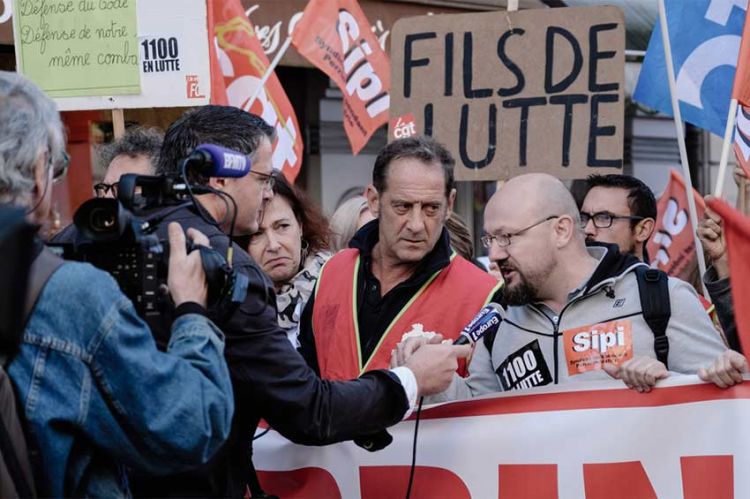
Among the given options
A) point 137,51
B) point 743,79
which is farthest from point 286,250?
point 743,79

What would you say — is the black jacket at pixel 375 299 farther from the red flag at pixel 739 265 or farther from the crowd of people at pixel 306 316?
the red flag at pixel 739 265

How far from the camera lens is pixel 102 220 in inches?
102

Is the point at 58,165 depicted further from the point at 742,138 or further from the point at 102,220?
the point at 742,138

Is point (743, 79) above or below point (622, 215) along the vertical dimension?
above

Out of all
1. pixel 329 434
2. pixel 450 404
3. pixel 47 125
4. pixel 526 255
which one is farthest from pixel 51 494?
pixel 526 255

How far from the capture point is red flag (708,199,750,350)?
3262 mm

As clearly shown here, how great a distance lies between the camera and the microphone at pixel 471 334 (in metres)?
3.48

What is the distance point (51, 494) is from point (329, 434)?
3.18 ft

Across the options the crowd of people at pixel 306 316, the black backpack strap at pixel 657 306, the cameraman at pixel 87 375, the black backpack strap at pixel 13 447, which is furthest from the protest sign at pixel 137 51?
the black backpack strap at pixel 13 447

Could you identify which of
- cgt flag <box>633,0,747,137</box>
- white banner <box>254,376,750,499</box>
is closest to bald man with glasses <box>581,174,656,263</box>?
cgt flag <box>633,0,747,137</box>

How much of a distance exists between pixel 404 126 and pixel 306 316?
154 centimetres

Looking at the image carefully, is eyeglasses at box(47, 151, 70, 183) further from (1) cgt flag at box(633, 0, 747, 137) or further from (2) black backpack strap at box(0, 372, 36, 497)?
(1) cgt flag at box(633, 0, 747, 137)

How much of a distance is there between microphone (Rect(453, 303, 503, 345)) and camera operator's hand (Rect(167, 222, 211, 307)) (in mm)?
1241

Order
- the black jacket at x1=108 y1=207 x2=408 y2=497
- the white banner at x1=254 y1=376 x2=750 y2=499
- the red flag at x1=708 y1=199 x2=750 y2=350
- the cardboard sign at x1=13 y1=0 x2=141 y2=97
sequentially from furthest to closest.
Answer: the cardboard sign at x1=13 y1=0 x2=141 y2=97 < the white banner at x1=254 y1=376 x2=750 y2=499 < the red flag at x1=708 y1=199 x2=750 y2=350 < the black jacket at x1=108 y1=207 x2=408 y2=497
